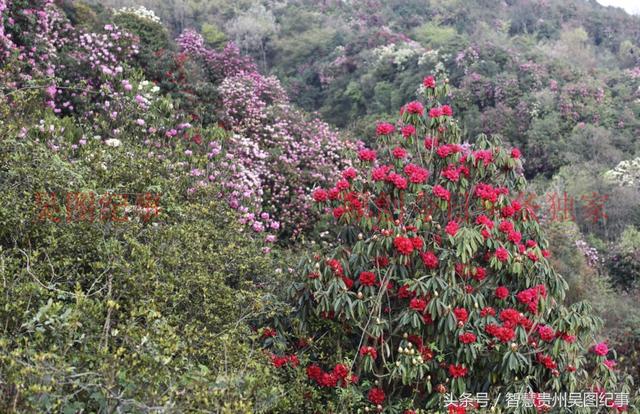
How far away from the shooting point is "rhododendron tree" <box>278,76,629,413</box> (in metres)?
4.36

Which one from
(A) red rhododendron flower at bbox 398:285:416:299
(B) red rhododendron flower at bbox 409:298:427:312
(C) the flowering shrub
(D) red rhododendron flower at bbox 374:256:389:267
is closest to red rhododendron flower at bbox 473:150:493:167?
(D) red rhododendron flower at bbox 374:256:389:267

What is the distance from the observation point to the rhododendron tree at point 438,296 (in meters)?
4.36

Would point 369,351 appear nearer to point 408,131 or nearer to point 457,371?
point 457,371

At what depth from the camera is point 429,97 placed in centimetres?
552

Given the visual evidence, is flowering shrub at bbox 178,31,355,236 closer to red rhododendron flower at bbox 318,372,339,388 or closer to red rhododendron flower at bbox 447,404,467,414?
red rhododendron flower at bbox 318,372,339,388

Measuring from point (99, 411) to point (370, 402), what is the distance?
7.32 ft

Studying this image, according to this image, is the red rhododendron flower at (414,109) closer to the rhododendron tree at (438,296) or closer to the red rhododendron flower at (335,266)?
the rhododendron tree at (438,296)

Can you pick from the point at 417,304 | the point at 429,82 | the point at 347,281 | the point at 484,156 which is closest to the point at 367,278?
the point at 347,281

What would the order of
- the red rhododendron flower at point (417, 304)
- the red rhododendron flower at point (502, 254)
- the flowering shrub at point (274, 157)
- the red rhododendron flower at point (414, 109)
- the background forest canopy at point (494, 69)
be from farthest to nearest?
the background forest canopy at point (494, 69), the flowering shrub at point (274, 157), the red rhododendron flower at point (414, 109), the red rhododendron flower at point (502, 254), the red rhododendron flower at point (417, 304)

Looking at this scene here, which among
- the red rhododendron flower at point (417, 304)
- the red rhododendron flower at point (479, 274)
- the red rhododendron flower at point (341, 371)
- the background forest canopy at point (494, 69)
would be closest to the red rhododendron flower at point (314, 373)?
the red rhododendron flower at point (341, 371)

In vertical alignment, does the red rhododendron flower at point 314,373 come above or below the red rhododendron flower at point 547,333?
below

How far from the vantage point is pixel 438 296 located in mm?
4375

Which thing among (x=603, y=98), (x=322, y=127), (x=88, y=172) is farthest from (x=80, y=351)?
(x=603, y=98)

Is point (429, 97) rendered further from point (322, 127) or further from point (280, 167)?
point (322, 127)
